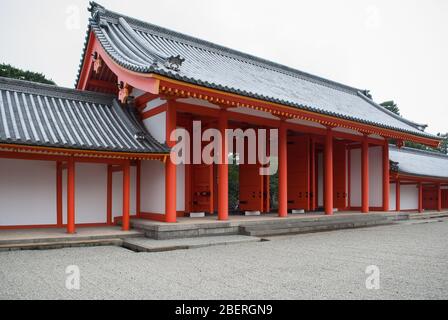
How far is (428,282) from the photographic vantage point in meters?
5.59

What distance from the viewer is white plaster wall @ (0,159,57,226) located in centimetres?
985

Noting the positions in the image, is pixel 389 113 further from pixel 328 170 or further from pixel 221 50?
pixel 221 50

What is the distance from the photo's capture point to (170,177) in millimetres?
10008

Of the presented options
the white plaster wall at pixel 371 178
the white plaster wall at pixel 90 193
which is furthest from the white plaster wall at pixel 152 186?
the white plaster wall at pixel 371 178

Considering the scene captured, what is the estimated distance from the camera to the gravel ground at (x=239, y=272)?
16.5ft

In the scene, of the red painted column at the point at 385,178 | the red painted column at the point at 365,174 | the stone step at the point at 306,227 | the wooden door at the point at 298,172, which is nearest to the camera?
the stone step at the point at 306,227

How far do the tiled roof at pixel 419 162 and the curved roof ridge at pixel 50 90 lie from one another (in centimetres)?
1309

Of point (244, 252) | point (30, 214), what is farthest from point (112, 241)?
point (244, 252)

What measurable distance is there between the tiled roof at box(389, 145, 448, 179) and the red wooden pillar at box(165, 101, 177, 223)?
11846 mm

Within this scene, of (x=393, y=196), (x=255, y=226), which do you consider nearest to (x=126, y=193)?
(x=255, y=226)

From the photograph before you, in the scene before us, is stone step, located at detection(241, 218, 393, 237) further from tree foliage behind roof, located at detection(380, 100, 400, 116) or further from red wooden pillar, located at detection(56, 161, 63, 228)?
tree foliage behind roof, located at detection(380, 100, 400, 116)

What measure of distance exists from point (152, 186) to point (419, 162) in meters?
16.8

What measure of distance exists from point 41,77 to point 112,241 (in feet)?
68.0

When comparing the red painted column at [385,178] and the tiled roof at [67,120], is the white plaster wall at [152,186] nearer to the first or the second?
the tiled roof at [67,120]
